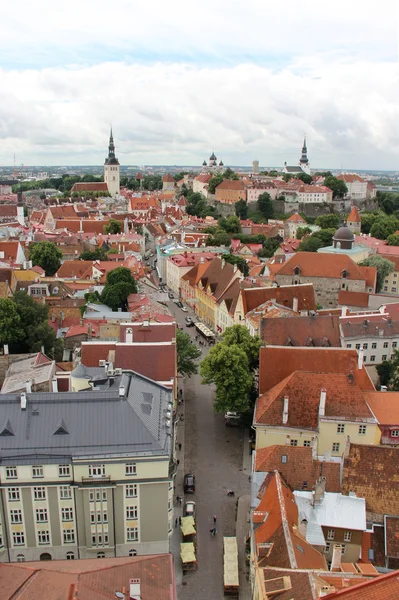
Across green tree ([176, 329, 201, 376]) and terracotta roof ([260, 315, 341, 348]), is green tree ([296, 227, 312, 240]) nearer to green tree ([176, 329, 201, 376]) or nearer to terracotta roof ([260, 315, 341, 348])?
terracotta roof ([260, 315, 341, 348])

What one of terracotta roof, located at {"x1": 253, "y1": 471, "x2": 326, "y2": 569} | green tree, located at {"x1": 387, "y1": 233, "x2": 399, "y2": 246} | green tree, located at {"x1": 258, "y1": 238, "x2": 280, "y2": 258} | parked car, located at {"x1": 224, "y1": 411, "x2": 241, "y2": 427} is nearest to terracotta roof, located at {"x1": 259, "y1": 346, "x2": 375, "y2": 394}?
parked car, located at {"x1": 224, "y1": 411, "x2": 241, "y2": 427}

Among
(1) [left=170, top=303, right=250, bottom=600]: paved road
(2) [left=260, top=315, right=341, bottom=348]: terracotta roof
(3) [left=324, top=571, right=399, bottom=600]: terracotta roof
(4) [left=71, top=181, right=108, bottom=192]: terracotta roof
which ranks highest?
(4) [left=71, top=181, right=108, bottom=192]: terracotta roof

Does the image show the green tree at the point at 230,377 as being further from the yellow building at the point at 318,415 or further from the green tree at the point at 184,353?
the green tree at the point at 184,353

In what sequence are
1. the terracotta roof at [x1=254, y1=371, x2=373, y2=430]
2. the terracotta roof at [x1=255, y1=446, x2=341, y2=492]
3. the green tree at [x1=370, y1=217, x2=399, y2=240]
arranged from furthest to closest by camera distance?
the green tree at [x1=370, y1=217, x2=399, y2=240]
the terracotta roof at [x1=254, y1=371, x2=373, y2=430]
the terracotta roof at [x1=255, y1=446, x2=341, y2=492]

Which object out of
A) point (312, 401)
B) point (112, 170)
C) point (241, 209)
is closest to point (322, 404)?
point (312, 401)

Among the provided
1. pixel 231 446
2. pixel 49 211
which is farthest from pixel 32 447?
pixel 49 211

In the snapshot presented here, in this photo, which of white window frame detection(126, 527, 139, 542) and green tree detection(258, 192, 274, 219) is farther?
green tree detection(258, 192, 274, 219)

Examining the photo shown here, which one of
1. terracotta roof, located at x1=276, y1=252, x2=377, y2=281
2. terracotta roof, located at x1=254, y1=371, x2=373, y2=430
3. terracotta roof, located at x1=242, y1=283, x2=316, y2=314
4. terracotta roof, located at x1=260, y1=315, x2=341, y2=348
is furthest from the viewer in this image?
terracotta roof, located at x1=276, y1=252, x2=377, y2=281

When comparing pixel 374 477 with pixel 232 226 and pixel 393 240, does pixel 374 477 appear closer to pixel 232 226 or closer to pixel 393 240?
pixel 393 240

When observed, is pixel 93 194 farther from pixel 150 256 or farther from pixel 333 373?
pixel 333 373
